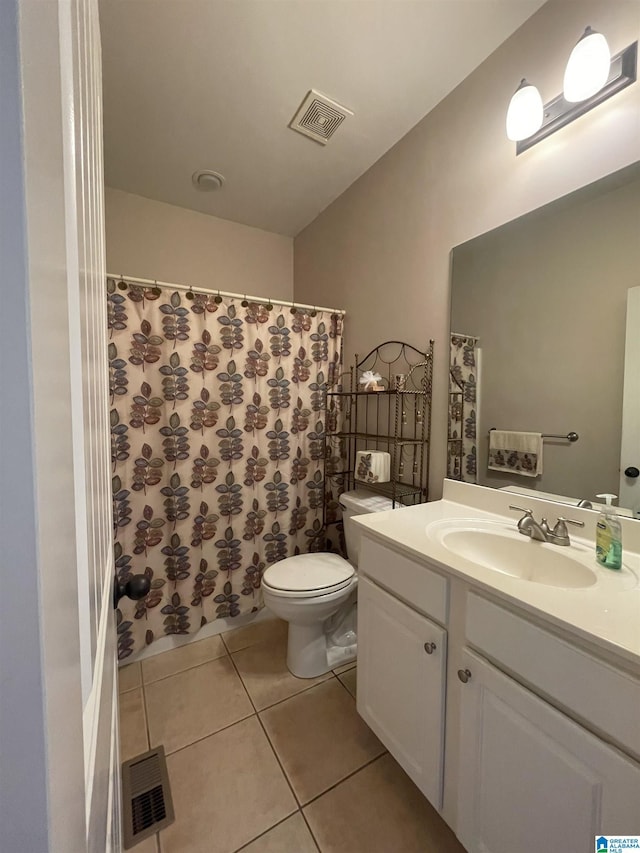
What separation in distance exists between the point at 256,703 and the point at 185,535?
2.58ft

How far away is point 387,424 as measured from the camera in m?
1.80

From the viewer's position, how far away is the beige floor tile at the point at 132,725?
124 cm

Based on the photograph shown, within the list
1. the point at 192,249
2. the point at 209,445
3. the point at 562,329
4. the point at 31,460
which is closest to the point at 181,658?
the point at 209,445

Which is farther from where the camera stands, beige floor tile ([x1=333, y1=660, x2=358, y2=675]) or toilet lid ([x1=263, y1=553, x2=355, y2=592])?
beige floor tile ([x1=333, y1=660, x2=358, y2=675])

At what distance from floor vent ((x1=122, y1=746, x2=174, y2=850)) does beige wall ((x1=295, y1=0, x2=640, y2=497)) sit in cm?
141

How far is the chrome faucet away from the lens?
102 centimetres

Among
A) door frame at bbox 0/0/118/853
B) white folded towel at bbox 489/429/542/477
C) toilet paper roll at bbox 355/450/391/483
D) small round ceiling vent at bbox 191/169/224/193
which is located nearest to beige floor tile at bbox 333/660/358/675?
toilet paper roll at bbox 355/450/391/483

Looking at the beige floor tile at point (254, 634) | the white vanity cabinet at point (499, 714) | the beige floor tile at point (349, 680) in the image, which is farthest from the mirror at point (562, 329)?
the beige floor tile at point (254, 634)

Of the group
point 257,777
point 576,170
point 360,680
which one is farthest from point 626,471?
point 257,777

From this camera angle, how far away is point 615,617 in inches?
26.0

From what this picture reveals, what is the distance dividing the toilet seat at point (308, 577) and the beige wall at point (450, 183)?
0.57 m

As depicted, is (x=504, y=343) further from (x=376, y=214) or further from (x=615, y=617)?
(x=376, y=214)

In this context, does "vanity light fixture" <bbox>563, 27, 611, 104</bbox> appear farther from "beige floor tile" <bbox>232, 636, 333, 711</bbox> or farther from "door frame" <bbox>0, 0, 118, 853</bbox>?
"beige floor tile" <bbox>232, 636, 333, 711</bbox>

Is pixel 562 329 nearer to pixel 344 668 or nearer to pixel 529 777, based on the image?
pixel 529 777
